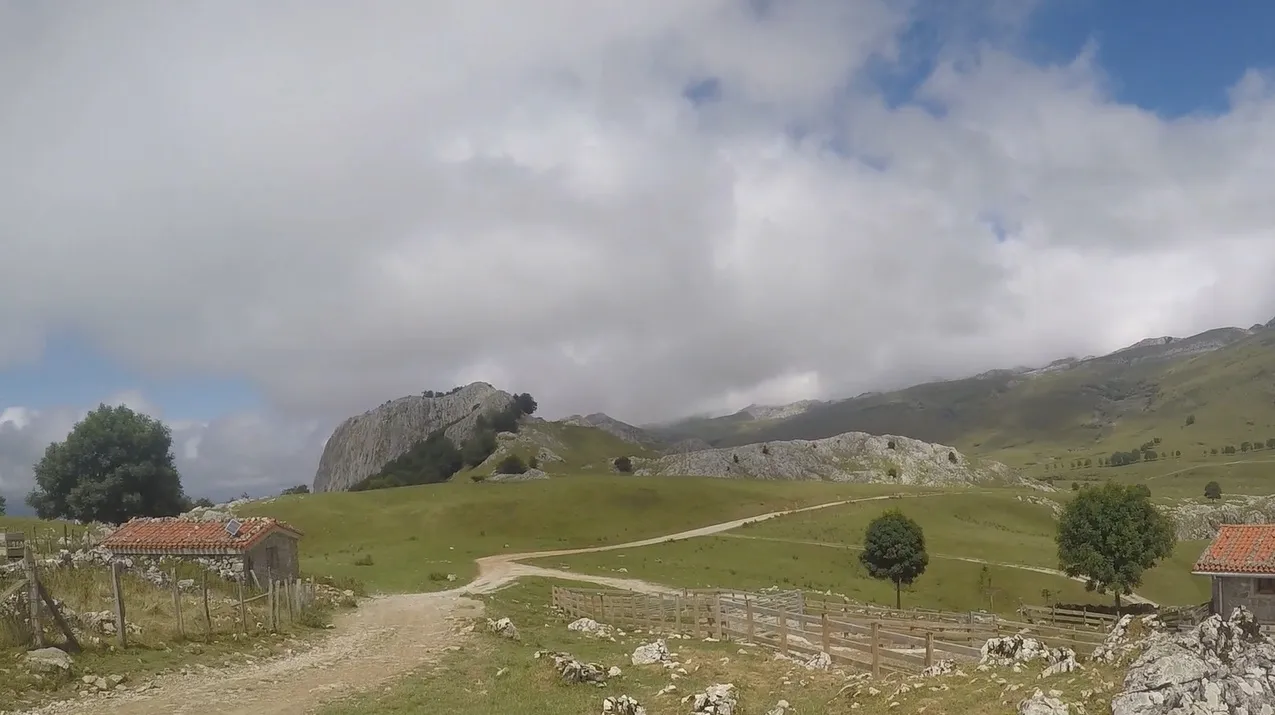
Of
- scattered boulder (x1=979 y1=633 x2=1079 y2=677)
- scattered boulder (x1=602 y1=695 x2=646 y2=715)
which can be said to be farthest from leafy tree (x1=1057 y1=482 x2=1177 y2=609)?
scattered boulder (x1=602 y1=695 x2=646 y2=715)

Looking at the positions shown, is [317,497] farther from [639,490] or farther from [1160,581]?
[1160,581]

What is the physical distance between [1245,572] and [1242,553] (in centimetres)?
195

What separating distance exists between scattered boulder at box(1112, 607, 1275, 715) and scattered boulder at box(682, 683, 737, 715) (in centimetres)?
755

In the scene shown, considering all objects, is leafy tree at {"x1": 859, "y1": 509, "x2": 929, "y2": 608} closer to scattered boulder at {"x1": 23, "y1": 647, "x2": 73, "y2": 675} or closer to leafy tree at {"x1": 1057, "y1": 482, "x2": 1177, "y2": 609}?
leafy tree at {"x1": 1057, "y1": 482, "x2": 1177, "y2": 609}

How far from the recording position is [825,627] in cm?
2333

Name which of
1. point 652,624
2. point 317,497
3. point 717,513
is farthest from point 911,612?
point 317,497

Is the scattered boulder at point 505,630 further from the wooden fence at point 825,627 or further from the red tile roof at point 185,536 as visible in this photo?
the red tile roof at point 185,536

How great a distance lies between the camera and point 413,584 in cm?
5031

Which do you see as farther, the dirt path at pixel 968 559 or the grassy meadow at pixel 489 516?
the dirt path at pixel 968 559

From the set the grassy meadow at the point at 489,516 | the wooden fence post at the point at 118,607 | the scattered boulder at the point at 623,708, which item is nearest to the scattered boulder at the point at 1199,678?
the scattered boulder at the point at 623,708

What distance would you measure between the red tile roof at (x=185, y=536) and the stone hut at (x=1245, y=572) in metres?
50.2

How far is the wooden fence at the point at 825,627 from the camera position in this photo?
21469mm

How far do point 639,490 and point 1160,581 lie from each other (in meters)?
64.8

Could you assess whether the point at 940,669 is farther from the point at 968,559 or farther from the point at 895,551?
the point at 968,559
